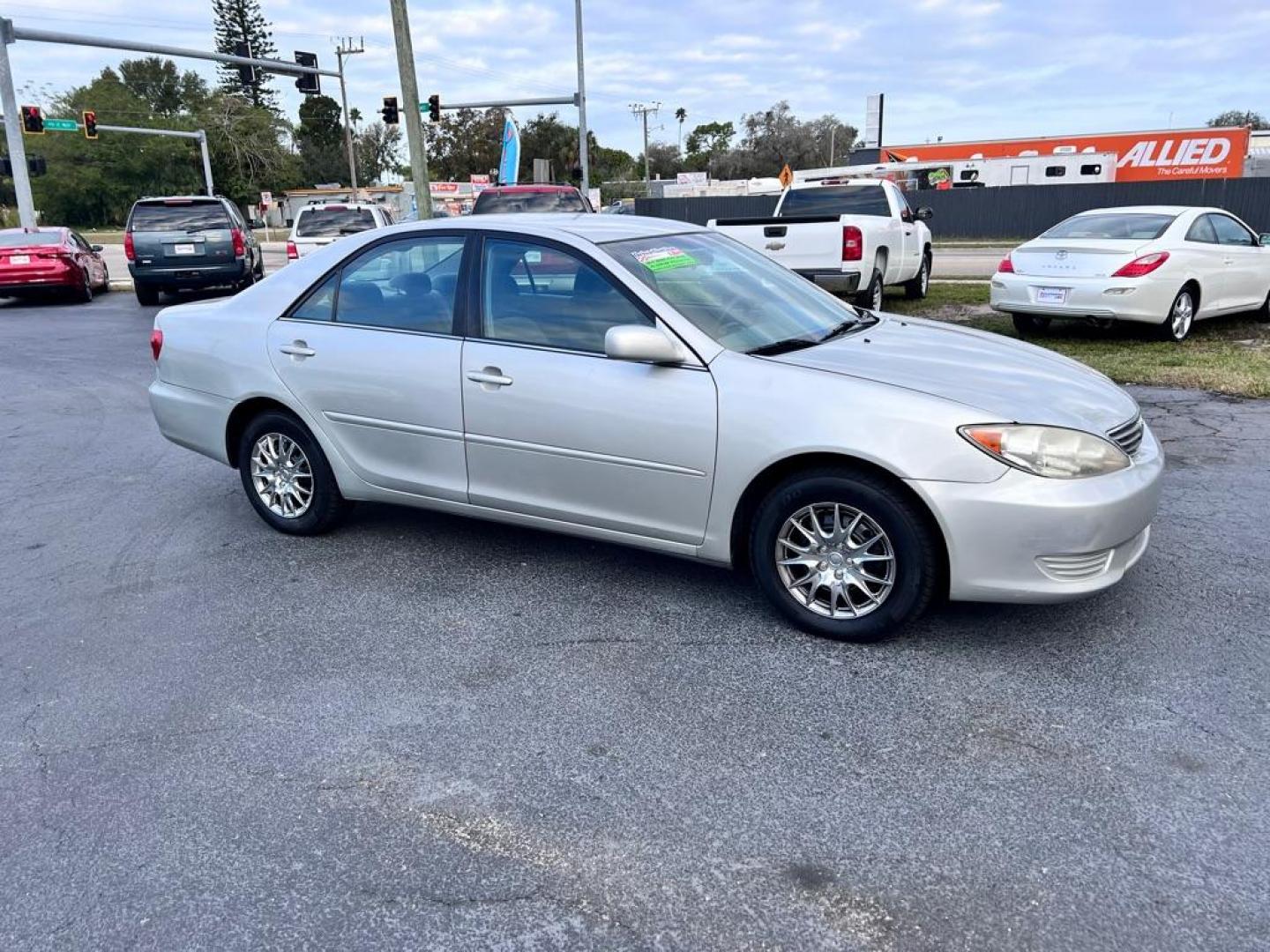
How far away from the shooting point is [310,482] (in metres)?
5.16

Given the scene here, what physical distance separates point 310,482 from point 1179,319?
8994 mm

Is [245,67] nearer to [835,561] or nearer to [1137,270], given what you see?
[1137,270]

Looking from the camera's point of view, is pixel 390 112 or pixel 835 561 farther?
pixel 390 112

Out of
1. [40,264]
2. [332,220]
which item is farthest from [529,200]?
[40,264]

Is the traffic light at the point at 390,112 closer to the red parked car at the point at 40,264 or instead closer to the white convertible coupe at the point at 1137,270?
the red parked car at the point at 40,264

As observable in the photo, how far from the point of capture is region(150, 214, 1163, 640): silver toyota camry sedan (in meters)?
3.56

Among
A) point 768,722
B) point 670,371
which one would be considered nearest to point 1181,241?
point 670,371

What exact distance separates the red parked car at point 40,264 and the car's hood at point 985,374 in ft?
55.7

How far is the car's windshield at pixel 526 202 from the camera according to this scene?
654 inches

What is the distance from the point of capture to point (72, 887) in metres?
2.62

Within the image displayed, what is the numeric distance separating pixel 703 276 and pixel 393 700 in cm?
227

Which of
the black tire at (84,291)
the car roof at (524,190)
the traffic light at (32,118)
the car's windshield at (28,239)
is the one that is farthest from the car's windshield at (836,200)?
the traffic light at (32,118)

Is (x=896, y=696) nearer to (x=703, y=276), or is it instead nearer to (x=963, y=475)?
(x=963, y=475)

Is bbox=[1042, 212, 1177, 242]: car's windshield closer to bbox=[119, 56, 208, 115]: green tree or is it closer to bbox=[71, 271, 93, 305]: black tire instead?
bbox=[71, 271, 93, 305]: black tire
